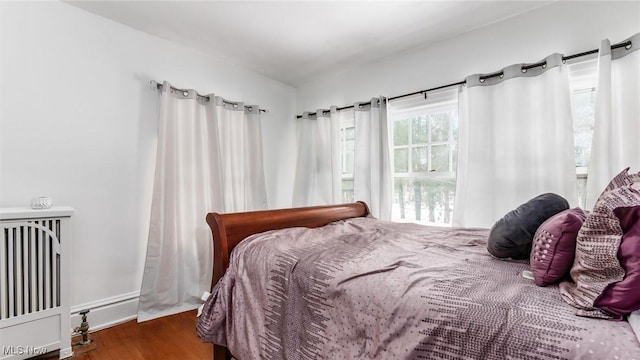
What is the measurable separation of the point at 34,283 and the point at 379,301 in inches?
78.1

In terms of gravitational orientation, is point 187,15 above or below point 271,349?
above

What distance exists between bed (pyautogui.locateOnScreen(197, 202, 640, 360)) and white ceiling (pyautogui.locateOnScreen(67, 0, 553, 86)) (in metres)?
1.56

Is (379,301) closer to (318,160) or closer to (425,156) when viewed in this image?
(425,156)

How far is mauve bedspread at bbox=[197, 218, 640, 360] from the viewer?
30.1 inches

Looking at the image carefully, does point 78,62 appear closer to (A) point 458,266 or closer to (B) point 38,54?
(B) point 38,54

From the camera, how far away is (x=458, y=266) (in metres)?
1.21

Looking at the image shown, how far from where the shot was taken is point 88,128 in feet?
7.22

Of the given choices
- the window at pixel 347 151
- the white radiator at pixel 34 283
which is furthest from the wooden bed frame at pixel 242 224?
the window at pixel 347 151

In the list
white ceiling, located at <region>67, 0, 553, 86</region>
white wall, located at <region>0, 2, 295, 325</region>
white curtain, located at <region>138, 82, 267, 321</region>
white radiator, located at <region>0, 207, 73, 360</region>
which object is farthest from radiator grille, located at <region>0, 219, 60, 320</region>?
white ceiling, located at <region>67, 0, 553, 86</region>

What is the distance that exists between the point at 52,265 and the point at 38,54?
1.43m

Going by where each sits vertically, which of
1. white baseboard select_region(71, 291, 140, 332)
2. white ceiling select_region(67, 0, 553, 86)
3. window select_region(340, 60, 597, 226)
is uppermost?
white ceiling select_region(67, 0, 553, 86)

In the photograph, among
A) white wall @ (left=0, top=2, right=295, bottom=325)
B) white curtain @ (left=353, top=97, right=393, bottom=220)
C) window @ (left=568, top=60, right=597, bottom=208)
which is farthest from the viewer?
white curtain @ (left=353, top=97, right=393, bottom=220)

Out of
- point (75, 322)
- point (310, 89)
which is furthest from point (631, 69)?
point (75, 322)

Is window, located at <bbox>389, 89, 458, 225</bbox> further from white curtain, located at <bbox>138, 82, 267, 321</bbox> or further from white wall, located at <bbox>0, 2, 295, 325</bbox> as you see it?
white wall, located at <bbox>0, 2, 295, 325</bbox>
